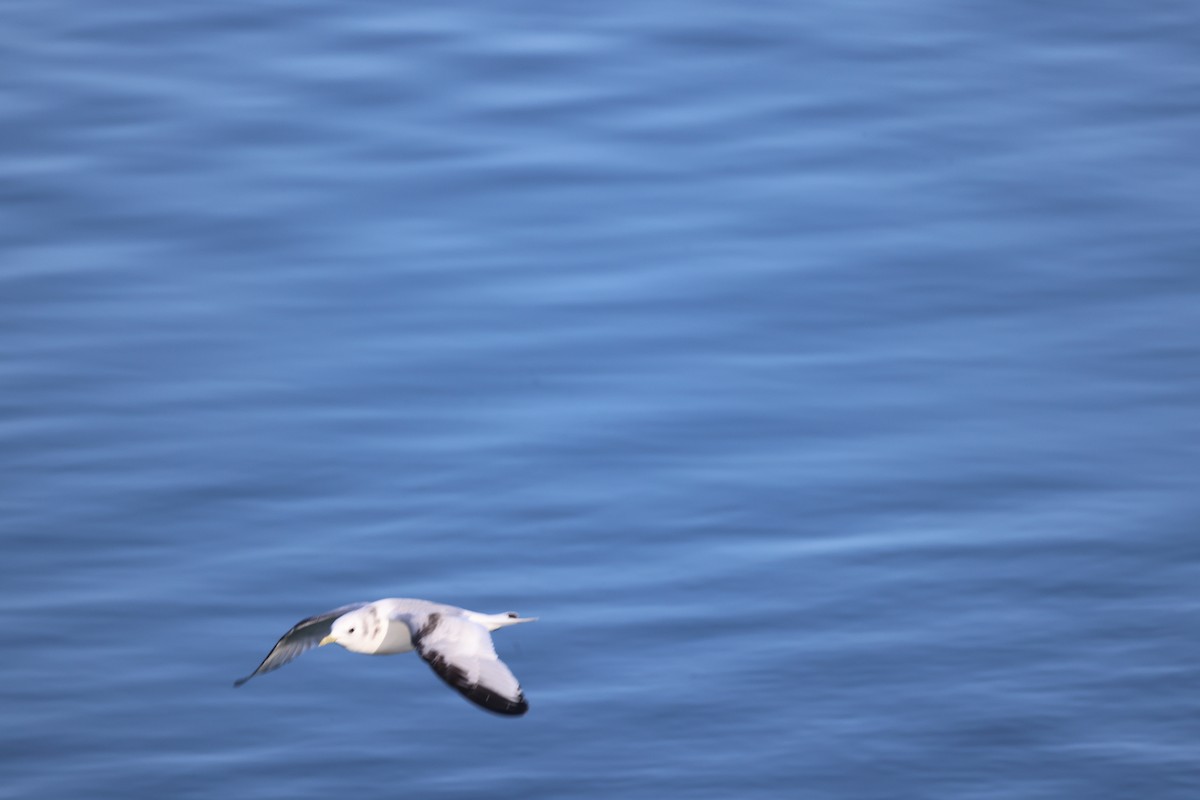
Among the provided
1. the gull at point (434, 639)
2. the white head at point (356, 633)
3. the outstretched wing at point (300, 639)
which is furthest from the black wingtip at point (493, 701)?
the outstretched wing at point (300, 639)

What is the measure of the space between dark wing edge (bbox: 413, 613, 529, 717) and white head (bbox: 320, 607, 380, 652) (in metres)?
0.48

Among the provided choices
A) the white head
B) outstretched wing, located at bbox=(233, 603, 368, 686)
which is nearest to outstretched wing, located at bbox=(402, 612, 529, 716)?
the white head

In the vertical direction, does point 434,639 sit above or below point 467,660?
above

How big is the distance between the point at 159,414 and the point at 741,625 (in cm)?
604

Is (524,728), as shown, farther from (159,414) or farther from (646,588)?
(159,414)

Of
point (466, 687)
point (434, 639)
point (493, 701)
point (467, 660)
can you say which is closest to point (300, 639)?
point (434, 639)

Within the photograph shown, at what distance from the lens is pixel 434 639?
10430mm

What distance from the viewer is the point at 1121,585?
1584 centimetres

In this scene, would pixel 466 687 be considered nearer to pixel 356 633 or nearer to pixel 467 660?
pixel 467 660

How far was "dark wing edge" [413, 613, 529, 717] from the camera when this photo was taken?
957 cm

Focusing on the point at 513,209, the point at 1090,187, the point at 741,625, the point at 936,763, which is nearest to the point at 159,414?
the point at 513,209

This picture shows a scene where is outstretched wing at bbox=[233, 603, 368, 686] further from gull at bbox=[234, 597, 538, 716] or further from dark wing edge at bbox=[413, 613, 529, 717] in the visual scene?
dark wing edge at bbox=[413, 613, 529, 717]

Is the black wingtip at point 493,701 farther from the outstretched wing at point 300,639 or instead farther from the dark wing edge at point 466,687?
the outstretched wing at point 300,639

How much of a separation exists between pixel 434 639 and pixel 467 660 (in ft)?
1.22
